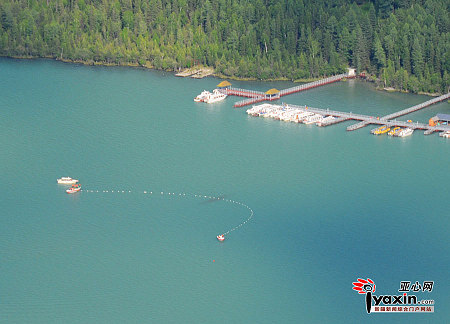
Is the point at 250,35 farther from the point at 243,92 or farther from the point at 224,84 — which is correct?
the point at 243,92

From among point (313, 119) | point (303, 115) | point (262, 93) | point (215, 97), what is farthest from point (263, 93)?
point (313, 119)

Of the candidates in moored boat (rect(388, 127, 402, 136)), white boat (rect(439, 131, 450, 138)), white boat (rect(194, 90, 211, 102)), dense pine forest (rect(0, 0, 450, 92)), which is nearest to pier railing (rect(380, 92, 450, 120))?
dense pine forest (rect(0, 0, 450, 92))

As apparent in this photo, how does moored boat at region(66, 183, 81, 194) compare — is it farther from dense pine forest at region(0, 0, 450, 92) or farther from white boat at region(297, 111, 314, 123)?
dense pine forest at region(0, 0, 450, 92)

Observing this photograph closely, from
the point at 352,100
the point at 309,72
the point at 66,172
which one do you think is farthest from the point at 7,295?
the point at 309,72

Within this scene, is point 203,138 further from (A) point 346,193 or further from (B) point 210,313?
(B) point 210,313

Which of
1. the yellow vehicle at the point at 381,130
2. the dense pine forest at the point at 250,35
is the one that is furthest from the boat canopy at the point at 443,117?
Result: the dense pine forest at the point at 250,35

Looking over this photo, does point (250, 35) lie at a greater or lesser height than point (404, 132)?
greater

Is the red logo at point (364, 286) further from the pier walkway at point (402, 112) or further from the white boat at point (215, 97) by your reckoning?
the white boat at point (215, 97)
